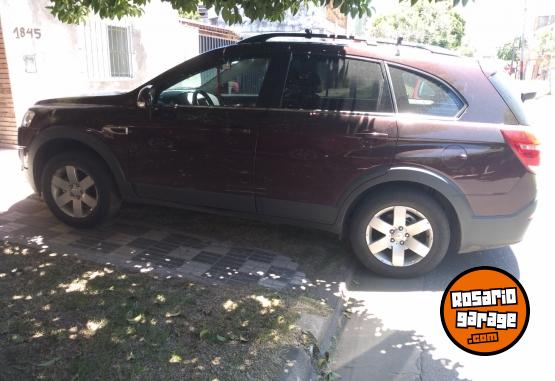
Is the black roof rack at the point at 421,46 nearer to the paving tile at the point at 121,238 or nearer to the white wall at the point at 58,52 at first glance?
the paving tile at the point at 121,238

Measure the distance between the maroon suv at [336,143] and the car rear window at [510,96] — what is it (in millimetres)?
12

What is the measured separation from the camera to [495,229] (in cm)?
373

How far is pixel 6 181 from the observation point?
20.0ft

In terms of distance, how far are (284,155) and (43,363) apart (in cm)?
222

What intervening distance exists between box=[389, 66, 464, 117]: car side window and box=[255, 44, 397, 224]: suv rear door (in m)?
0.10

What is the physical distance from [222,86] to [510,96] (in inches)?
91.5

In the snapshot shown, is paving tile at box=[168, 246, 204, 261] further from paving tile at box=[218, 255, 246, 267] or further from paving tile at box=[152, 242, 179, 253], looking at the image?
paving tile at box=[218, 255, 246, 267]

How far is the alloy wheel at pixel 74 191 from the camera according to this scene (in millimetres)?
4523

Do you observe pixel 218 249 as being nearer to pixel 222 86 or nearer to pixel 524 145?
pixel 222 86

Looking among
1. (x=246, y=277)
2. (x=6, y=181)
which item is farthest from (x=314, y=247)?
(x=6, y=181)

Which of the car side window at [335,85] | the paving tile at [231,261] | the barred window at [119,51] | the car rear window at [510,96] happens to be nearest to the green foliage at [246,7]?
the car side window at [335,85]

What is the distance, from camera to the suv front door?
13.1ft

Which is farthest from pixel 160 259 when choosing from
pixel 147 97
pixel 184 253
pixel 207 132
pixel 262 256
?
pixel 147 97

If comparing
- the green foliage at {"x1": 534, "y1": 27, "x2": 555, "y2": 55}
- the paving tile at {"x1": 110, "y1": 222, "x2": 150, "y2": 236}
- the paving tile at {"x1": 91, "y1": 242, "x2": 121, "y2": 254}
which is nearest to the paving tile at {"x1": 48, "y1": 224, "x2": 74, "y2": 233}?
the paving tile at {"x1": 110, "y1": 222, "x2": 150, "y2": 236}
